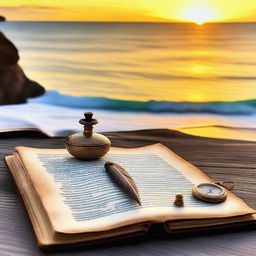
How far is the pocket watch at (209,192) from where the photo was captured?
775mm

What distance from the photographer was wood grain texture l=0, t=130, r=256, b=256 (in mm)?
694

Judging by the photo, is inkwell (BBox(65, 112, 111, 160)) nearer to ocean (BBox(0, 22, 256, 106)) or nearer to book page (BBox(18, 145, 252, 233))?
book page (BBox(18, 145, 252, 233))

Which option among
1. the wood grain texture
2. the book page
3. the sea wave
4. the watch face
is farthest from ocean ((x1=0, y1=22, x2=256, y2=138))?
the watch face

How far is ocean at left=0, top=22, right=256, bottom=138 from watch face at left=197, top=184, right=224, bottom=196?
98 centimetres

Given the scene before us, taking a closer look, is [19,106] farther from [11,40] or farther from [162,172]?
[162,172]

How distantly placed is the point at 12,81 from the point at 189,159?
113 cm

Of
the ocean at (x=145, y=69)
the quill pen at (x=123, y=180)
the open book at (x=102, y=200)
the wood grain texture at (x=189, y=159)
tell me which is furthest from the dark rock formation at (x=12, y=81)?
the quill pen at (x=123, y=180)

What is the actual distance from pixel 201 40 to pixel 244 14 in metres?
0.22

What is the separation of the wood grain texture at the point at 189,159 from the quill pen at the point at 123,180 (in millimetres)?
71

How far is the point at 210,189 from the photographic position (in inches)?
31.7

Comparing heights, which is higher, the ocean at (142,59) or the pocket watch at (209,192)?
the ocean at (142,59)

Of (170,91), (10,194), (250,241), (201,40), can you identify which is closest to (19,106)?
(170,91)

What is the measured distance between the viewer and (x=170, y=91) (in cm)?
201

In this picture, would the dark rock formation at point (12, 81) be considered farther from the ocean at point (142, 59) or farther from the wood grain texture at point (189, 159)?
the wood grain texture at point (189, 159)
